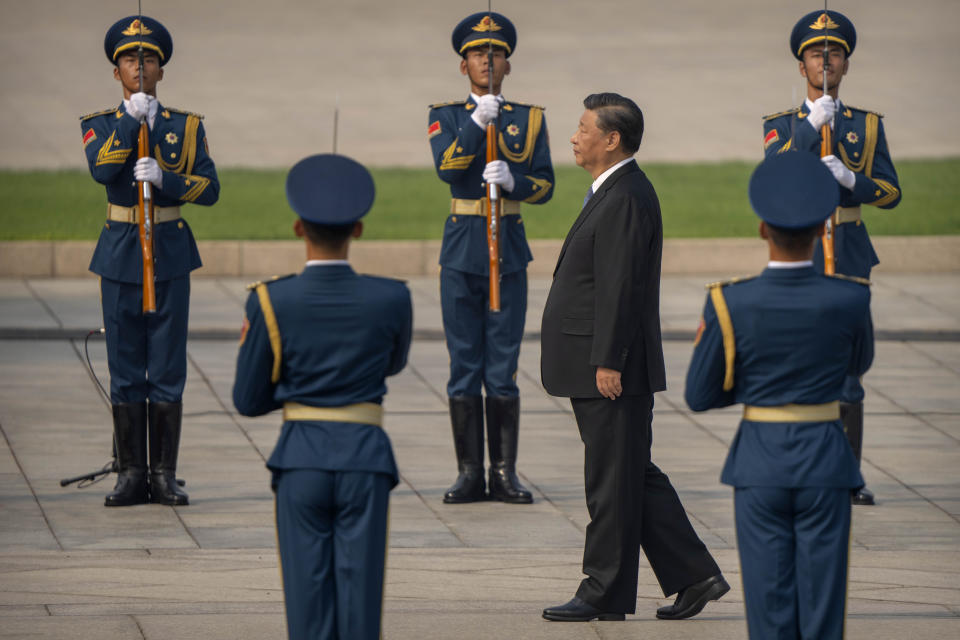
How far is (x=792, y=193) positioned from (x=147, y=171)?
3.84 metres

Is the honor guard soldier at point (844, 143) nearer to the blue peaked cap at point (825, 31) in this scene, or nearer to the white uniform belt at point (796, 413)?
the blue peaked cap at point (825, 31)

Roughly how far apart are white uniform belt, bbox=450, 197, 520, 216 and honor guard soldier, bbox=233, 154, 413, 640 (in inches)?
140

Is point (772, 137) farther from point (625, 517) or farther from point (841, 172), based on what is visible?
point (625, 517)

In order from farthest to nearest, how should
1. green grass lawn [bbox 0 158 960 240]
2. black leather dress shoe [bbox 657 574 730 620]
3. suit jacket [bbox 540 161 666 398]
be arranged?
green grass lawn [bbox 0 158 960 240] → black leather dress shoe [bbox 657 574 730 620] → suit jacket [bbox 540 161 666 398]

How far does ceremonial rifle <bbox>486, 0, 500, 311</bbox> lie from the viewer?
841cm

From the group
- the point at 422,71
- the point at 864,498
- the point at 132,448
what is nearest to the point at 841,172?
the point at 864,498

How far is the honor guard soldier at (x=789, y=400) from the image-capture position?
5.00m

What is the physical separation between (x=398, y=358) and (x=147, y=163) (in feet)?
10.8

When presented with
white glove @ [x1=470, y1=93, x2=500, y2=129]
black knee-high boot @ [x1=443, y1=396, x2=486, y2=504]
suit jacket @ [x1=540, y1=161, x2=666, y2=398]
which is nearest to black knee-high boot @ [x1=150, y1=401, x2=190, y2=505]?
black knee-high boot @ [x1=443, y1=396, x2=486, y2=504]

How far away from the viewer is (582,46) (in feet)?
104

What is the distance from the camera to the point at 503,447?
851 cm

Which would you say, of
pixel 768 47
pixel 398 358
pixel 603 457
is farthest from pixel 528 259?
pixel 768 47

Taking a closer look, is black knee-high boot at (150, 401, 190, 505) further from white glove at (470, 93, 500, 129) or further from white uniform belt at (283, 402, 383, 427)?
white uniform belt at (283, 402, 383, 427)

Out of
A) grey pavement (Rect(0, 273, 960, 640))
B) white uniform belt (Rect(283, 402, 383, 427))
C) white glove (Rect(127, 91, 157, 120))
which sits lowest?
grey pavement (Rect(0, 273, 960, 640))
